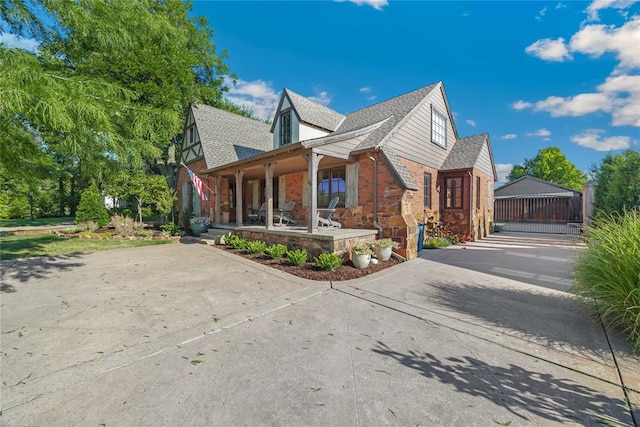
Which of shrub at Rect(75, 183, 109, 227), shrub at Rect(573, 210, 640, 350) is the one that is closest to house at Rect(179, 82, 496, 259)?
shrub at Rect(573, 210, 640, 350)

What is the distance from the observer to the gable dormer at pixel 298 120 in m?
12.3

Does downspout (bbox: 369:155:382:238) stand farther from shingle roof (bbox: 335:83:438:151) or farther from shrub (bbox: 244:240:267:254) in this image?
shrub (bbox: 244:240:267:254)

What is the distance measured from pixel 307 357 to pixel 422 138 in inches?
408

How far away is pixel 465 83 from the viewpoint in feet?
42.7

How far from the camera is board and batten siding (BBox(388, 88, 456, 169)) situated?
9445mm

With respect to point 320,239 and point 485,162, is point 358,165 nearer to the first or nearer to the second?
point 320,239

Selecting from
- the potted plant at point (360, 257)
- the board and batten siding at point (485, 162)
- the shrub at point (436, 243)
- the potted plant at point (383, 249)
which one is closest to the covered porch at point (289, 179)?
the potted plant at point (360, 257)

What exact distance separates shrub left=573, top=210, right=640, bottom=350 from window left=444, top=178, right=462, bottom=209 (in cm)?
804

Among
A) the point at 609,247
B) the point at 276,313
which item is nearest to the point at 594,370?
the point at 609,247

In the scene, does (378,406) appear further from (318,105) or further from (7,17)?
(318,105)

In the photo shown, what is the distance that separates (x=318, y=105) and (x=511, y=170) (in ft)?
169

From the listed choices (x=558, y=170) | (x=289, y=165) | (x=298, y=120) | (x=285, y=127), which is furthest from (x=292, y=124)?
(x=558, y=170)

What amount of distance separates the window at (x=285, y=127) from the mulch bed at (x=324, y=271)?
7.48 metres

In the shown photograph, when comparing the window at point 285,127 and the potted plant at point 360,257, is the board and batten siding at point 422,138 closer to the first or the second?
the potted plant at point 360,257
